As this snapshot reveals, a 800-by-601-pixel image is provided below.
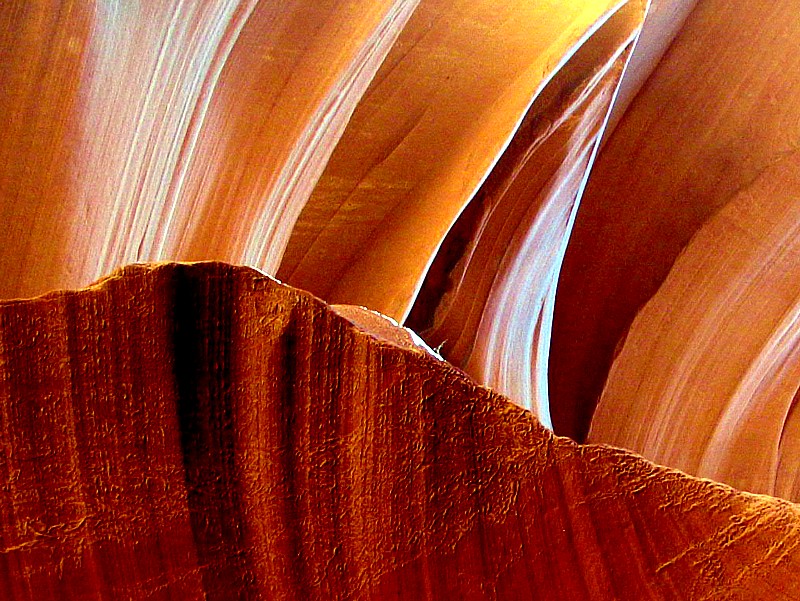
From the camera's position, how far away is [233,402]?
219mm

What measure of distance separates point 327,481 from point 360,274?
346 mm

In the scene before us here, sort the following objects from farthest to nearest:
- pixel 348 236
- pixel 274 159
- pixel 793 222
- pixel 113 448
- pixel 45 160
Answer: pixel 793 222 < pixel 348 236 < pixel 274 159 < pixel 45 160 < pixel 113 448

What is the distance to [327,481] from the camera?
22 cm

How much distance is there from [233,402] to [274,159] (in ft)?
0.79

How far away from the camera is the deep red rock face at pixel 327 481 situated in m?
0.21

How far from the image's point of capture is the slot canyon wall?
0.69ft

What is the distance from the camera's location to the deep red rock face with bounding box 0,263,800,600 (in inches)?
8.2

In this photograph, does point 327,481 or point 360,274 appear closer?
point 327,481

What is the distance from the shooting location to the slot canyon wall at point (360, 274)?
210mm

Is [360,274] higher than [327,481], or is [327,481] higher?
[360,274]

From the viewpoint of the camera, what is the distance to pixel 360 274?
0.56m

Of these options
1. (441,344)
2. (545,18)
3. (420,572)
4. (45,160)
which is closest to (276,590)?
(420,572)

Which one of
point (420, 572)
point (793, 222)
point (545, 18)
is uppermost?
point (545, 18)

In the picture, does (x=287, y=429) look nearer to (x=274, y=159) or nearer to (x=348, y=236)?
(x=274, y=159)
